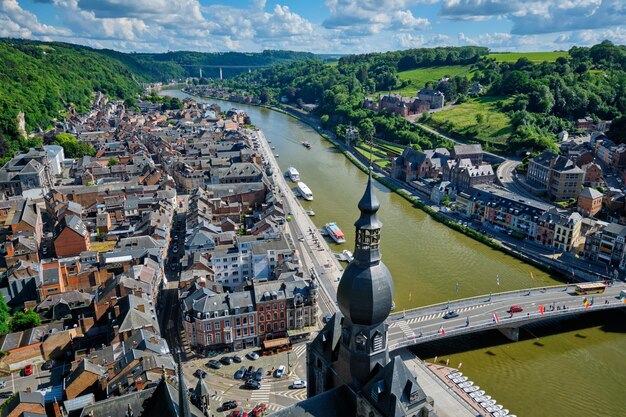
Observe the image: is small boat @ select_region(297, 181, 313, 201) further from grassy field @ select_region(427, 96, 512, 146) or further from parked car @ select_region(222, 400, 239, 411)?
grassy field @ select_region(427, 96, 512, 146)

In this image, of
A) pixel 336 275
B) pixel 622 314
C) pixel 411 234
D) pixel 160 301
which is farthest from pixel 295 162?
pixel 622 314

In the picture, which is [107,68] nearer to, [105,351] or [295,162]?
[295,162]

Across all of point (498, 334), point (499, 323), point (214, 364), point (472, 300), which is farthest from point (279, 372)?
point (498, 334)

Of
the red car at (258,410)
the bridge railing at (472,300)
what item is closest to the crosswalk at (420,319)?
the bridge railing at (472,300)

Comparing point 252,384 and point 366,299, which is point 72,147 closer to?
point 252,384

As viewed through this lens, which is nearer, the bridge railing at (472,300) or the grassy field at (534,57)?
the bridge railing at (472,300)

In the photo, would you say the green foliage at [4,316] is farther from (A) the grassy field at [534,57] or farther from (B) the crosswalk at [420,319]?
(A) the grassy field at [534,57]
